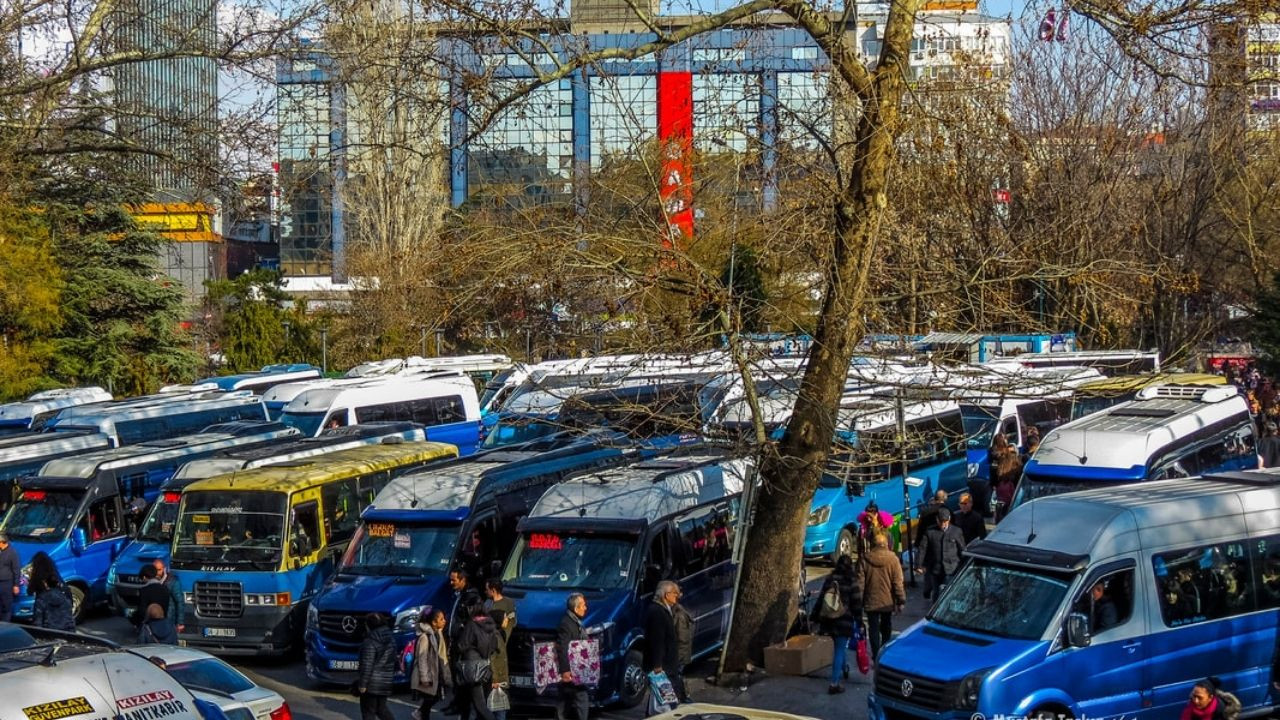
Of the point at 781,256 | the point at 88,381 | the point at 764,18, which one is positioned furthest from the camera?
the point at 88,381

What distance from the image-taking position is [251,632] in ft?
58.2

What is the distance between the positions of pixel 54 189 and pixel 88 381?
17.1 meters

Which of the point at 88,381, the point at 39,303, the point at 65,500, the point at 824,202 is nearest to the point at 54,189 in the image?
the point at 39,303

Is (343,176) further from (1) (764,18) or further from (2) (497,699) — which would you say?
(2) (497,699)

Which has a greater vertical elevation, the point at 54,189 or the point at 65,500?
the point at 54,189

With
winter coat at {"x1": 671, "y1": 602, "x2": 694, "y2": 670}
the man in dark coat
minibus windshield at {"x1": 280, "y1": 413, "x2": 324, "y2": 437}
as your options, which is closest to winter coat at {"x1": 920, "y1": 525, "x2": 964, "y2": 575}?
winter coat at {"x1": 671, "y1": 602, "x2": 694, "y2": 670}

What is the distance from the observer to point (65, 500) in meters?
21.5

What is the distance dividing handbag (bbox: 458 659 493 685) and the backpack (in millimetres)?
3656

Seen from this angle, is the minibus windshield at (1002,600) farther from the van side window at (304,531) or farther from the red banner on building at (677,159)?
the van side window at (304,531)

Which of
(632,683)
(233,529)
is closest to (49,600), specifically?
(233,529)

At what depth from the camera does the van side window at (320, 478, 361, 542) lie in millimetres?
19250

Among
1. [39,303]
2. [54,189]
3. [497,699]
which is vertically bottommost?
[497,699]

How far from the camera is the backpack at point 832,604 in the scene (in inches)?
553

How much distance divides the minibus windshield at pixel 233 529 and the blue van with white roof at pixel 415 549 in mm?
1452
